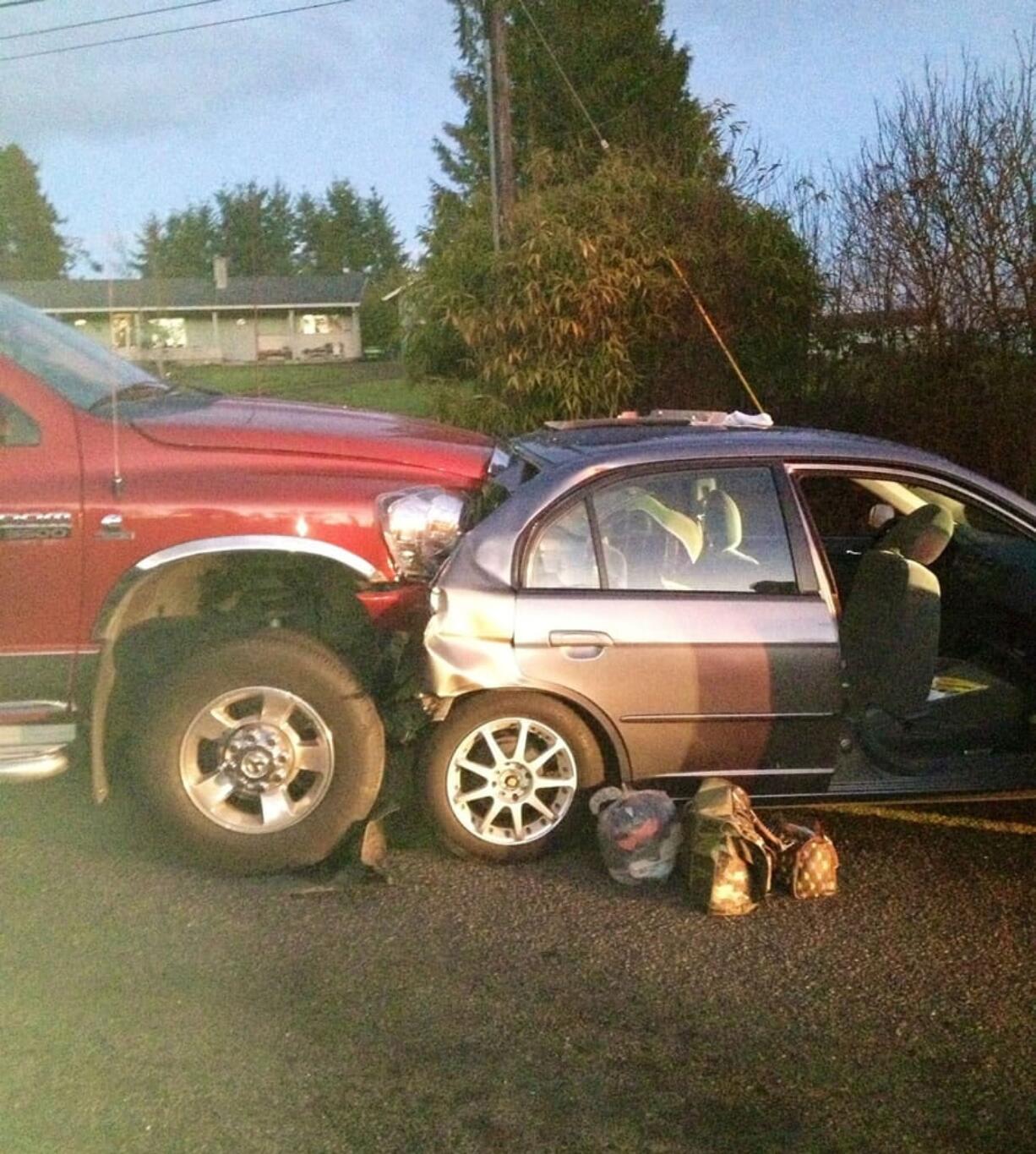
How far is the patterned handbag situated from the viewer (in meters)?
4.70

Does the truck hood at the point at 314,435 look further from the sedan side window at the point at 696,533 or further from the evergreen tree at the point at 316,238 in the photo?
the evergreen tree at the point at 316,238

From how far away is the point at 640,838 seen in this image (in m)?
4.82

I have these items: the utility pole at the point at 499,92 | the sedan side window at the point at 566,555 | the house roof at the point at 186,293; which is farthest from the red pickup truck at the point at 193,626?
the utility pole at the point at 499,92

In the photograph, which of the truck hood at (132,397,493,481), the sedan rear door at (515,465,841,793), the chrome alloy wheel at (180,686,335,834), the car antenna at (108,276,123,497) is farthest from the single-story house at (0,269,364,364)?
the sedan rear door at (515,465,841,793)

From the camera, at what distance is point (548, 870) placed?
198 inches

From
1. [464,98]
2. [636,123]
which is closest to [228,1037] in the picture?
[636,123]

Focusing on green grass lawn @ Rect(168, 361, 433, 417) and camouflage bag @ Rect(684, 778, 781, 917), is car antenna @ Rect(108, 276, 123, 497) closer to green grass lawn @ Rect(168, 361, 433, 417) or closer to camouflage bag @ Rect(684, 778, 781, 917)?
camouflage bag @ Rect(684, 778, 781, 917)

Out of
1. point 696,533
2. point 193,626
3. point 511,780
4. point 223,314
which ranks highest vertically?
point 223,314

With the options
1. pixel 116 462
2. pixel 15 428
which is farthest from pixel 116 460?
pixel 15 428

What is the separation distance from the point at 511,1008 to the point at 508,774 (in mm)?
1096

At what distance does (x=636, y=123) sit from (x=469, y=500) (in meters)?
21.7

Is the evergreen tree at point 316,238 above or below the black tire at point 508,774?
above

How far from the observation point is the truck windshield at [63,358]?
5.35 meters

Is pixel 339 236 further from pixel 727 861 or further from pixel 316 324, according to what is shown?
pixel 727 861
